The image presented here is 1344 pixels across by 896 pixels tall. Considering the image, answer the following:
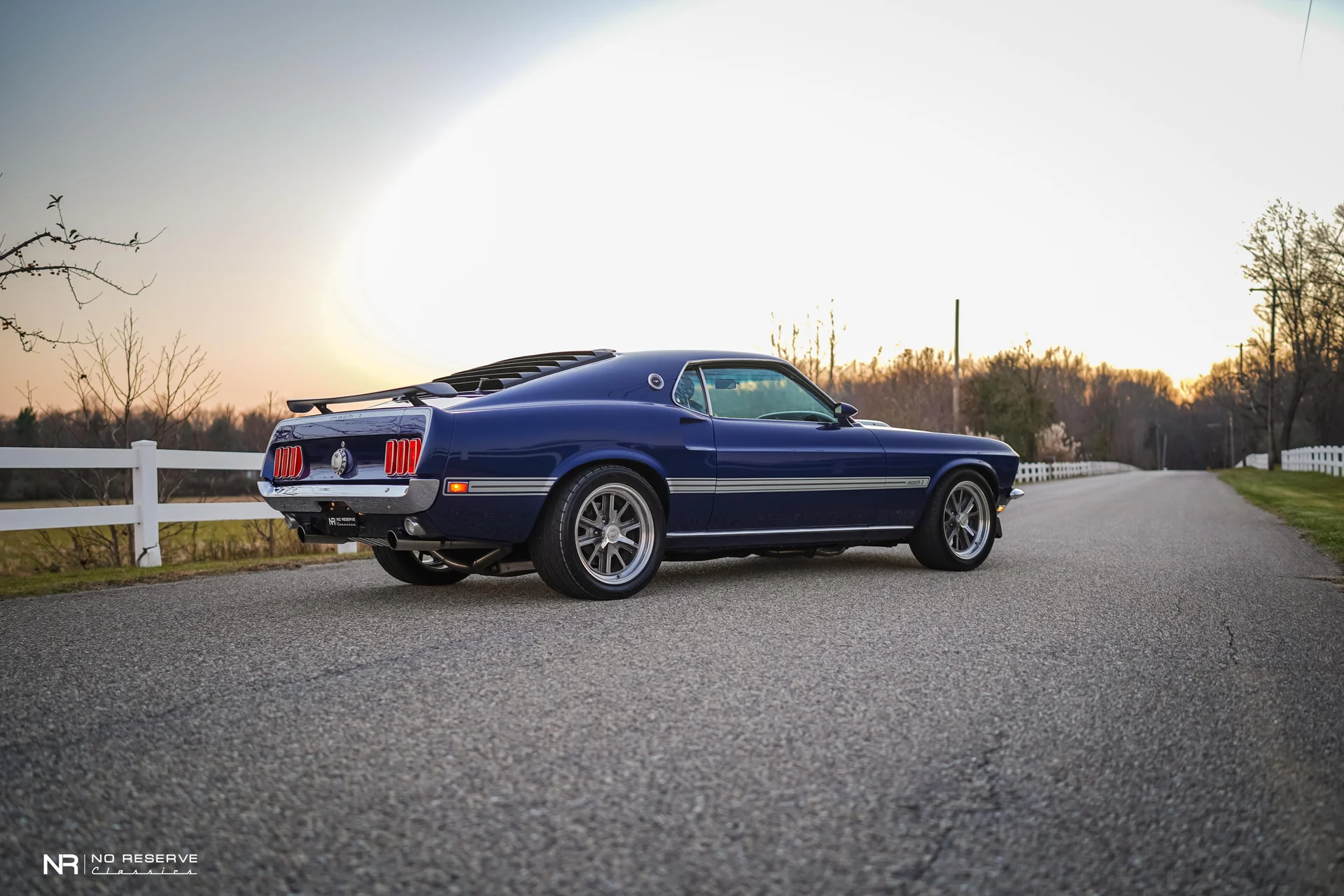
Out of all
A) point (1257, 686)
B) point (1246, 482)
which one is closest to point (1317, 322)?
point (1246, 482)

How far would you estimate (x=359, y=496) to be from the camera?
5.48 meters

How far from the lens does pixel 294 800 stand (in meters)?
2.57

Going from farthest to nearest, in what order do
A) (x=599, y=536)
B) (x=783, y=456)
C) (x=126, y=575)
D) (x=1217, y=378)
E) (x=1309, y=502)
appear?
(x=1217, y=378) < (x=1309, y=502) < (x=126, y=575) < (x=783, y=456) < (x=599, y=536)

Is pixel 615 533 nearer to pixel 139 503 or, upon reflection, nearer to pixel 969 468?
pixel 969 468

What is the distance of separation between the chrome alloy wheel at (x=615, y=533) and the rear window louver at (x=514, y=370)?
84cm

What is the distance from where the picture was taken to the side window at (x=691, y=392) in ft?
21.2

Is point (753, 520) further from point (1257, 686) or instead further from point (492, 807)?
point (492, 807)

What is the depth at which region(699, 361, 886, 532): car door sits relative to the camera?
646cm

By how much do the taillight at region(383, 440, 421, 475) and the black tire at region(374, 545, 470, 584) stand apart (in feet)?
4.66

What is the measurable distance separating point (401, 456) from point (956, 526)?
4286mm

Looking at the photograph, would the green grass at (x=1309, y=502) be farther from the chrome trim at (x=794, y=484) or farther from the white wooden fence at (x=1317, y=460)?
the chrome trim at (x=794, y=484)

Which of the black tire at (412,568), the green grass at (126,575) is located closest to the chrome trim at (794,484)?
the black tire at (412,568)

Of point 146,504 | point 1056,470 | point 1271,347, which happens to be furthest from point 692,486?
point 1271,347

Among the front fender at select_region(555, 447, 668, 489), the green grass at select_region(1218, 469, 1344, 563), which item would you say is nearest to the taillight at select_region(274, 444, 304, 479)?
the front fender at select_region(555, 447, 668, 489)
